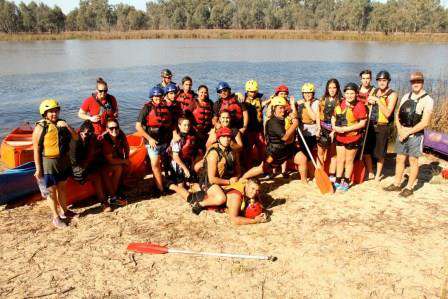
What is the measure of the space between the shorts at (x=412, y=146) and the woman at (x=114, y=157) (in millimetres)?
3951

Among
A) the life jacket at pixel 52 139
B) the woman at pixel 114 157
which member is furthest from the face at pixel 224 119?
the life jacket at pixel 52 139

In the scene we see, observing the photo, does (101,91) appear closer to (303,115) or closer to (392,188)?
(303,115)

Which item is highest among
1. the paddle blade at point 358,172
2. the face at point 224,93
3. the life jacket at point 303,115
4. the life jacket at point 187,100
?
the face at point 224,93

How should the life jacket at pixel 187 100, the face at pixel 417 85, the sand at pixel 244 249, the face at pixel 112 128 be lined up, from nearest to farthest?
the sand at pixel 244 249
the face at pixel 417 85
the face at pixel 112 128
the life jacket at pixel 187 100

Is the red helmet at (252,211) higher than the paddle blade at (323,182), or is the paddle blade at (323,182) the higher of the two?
the paddle blade at (323,182)

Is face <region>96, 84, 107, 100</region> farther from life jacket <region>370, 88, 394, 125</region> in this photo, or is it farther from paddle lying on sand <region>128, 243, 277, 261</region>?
life jacket <region>370, 88, 394, 125</region>

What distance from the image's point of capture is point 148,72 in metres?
21.7

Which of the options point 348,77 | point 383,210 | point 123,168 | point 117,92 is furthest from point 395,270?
point 348,77

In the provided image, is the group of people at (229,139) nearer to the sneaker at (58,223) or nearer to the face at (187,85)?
the sneaker at (58,223)

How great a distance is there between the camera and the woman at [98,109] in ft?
19.1

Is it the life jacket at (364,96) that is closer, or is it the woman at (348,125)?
the woman at (348,125)

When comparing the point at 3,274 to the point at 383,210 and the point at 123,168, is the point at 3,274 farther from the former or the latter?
the point at 383,210

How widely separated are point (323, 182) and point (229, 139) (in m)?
1.78

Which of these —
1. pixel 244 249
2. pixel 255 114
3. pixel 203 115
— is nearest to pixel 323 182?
pixel 255 114
